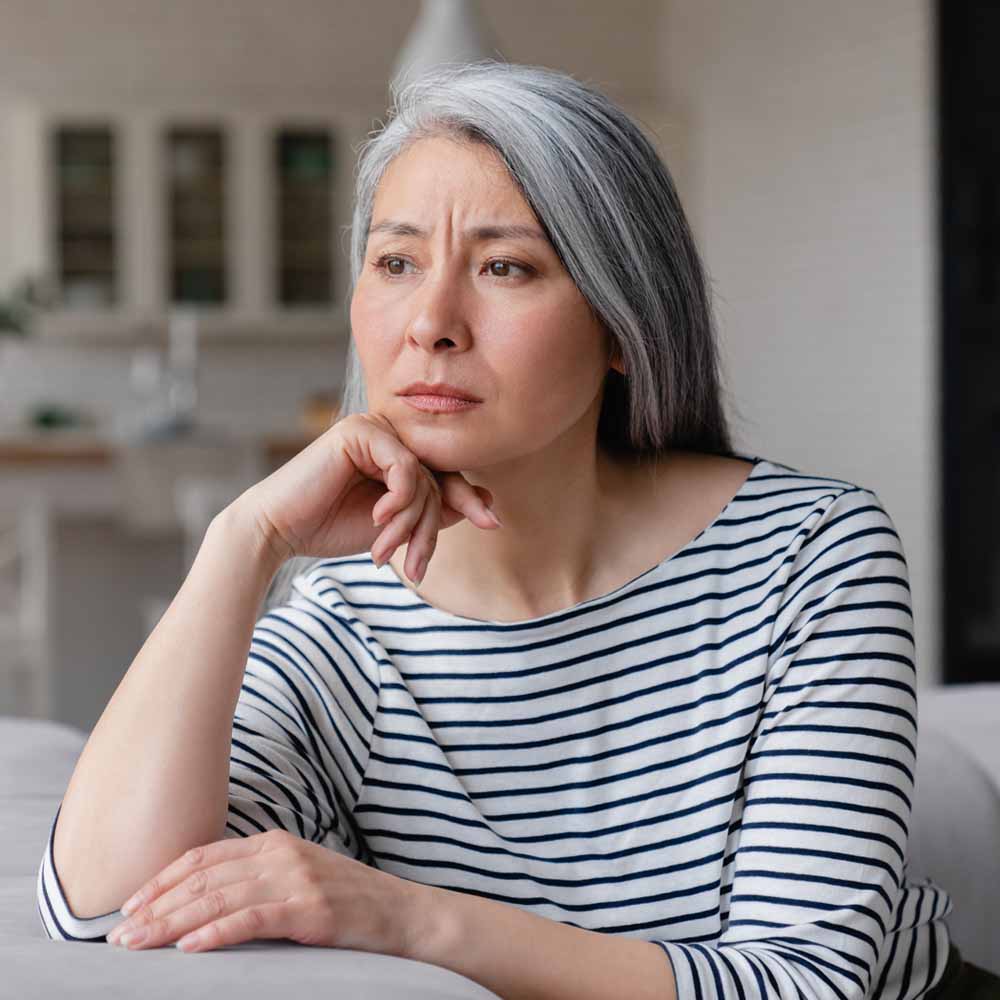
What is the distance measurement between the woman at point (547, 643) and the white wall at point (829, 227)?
3334 millimetres

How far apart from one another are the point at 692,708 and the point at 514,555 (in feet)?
0.66

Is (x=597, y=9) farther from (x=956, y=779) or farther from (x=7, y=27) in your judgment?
(x=956, y=779)

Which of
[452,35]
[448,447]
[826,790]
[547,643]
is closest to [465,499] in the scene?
[448,447]

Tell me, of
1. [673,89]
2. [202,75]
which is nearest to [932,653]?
[673,89]

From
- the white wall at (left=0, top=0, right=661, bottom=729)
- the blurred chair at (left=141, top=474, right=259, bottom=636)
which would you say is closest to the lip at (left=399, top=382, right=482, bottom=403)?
the blurred chair at (left=141, top=474, right=259, bottom=636)

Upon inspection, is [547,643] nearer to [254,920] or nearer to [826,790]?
[826,790]

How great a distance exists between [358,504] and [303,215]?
17.3 ft

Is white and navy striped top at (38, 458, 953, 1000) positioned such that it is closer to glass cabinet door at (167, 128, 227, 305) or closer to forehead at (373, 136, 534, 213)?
forehead at (373, 136, 534, 213)

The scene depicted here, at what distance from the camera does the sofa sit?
2.70ft

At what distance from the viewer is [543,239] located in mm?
1139

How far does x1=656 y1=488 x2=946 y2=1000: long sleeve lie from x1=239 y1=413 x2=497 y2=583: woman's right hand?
0.89 feet

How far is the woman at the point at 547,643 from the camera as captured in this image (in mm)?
1049

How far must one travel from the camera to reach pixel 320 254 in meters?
6.31

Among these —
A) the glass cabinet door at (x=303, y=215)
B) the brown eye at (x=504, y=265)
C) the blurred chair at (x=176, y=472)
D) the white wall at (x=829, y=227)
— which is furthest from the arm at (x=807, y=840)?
the glass cabinet door at (x=303, y=215)
